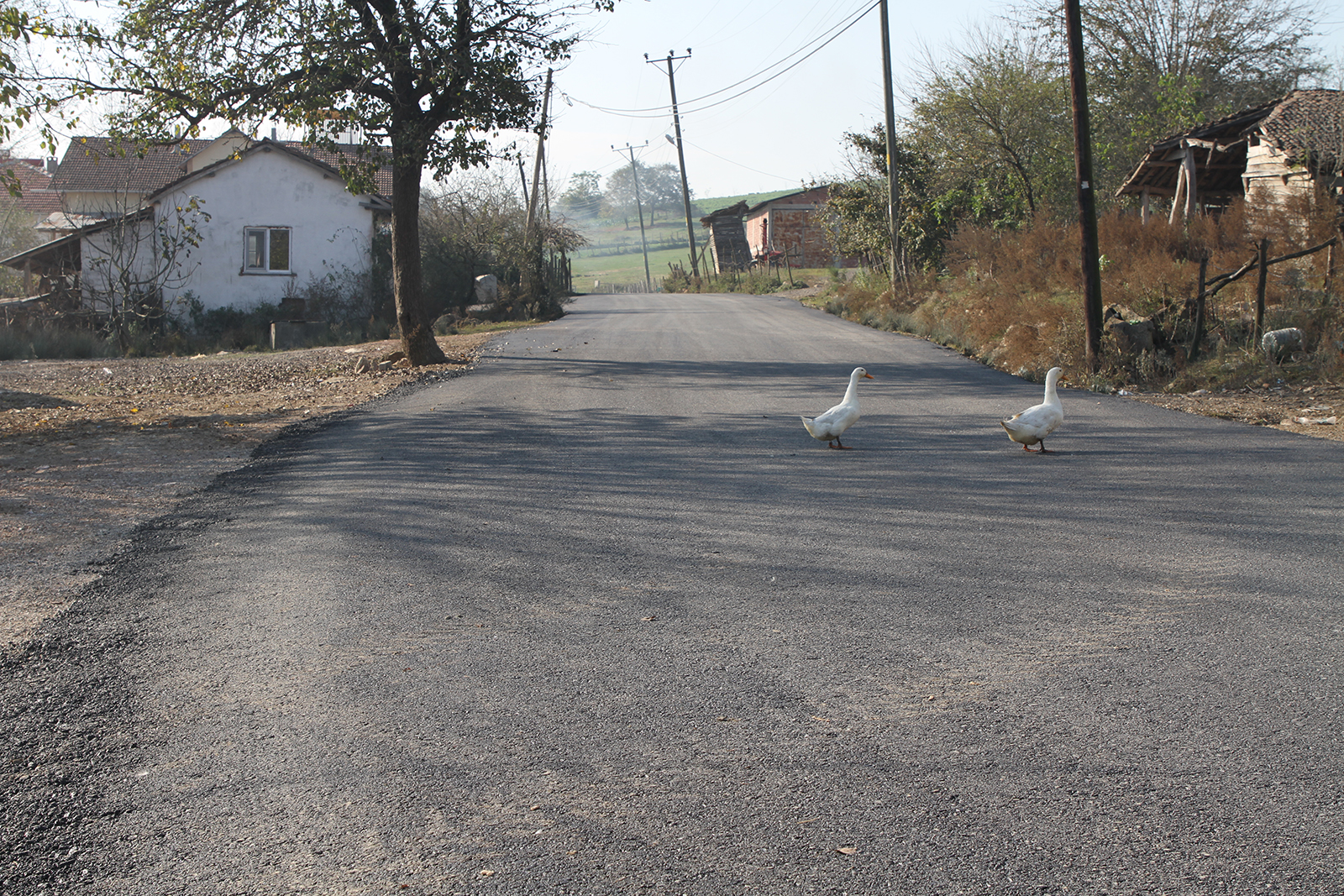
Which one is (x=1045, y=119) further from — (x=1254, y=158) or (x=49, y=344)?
(x=49, y=344)

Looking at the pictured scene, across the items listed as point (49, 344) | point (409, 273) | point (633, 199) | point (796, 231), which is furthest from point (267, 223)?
point (633, 199)

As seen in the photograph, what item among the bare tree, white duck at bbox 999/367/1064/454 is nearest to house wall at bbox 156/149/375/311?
the bare tree

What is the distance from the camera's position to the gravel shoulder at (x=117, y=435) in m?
5.95

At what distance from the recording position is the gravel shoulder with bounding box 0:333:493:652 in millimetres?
5953

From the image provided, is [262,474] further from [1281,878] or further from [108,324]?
[108,324]

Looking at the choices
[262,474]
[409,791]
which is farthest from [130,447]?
[409,791]

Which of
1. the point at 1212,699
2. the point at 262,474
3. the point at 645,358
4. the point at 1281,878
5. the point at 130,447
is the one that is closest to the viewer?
the point at 1281,878

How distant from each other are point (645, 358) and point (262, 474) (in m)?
9.31

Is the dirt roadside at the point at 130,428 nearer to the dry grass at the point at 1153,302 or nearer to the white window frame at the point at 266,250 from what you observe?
the dry grass at the point at 1153,302

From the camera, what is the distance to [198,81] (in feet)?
48.8

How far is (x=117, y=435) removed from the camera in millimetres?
10445

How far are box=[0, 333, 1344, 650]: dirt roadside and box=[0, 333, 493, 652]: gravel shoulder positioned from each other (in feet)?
0.06

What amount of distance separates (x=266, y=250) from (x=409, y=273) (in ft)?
47.3

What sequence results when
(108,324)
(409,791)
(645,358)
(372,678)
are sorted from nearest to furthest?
(409,791) < (372,678) < (645,358) < (108,324)
